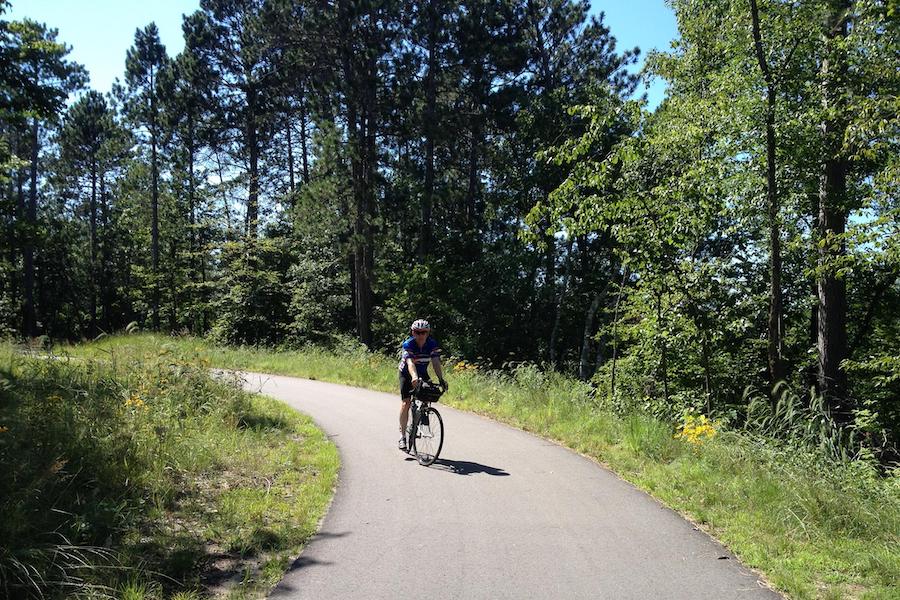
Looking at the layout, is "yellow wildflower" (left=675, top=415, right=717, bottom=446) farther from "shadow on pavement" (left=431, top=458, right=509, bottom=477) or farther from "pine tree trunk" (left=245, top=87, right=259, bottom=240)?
"pine tree trunk" (left=245, top=87, right=259, bottom=240)

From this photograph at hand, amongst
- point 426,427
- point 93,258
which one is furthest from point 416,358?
point 93,258

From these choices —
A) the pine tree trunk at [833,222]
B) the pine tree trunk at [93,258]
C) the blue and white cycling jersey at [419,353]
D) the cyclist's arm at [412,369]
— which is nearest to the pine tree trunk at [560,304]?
the pine tree trunk at [833,222]

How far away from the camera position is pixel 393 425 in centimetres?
985

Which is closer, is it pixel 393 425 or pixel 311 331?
pixel 393 425

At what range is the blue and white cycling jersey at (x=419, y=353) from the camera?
301 inches

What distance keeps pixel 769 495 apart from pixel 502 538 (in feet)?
9.14

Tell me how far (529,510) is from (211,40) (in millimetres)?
33037

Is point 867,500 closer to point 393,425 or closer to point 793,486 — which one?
point 793,486

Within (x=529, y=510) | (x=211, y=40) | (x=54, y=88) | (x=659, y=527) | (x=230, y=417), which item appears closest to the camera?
(x=659, y=527)

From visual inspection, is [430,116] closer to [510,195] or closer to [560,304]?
[510,195]

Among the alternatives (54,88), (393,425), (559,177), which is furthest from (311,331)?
(393,425)

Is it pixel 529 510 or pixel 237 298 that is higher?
pixel 237 298

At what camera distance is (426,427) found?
752cm

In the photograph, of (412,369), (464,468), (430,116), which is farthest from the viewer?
(430,116)
